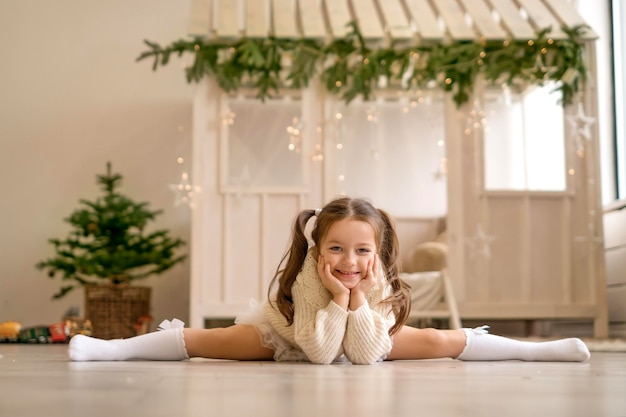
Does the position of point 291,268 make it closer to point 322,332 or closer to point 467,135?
point 322,332

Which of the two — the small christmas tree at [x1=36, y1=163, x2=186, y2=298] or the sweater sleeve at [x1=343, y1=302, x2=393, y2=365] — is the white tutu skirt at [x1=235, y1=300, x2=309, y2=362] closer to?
the sweater sleeve at [x1=343, y1=302, x2=393, y2=365]

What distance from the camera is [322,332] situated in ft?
6.90

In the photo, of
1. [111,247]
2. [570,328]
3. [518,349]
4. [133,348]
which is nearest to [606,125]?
[570,328]

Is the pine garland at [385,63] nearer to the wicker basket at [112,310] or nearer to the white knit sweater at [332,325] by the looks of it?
the wicker basket at [112,310]

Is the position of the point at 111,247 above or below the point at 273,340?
above

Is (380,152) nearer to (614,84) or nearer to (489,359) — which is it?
(614,84)

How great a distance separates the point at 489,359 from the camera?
92.2 inches

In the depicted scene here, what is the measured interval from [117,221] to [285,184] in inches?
38.2

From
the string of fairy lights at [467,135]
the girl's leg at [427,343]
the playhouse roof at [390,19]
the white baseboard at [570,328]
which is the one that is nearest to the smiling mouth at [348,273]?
the girl's leg at [427,343]

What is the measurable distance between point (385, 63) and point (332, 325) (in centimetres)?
264

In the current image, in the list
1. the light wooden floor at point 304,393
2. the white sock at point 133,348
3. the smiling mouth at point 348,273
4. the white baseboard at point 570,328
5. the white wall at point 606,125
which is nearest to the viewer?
the light wooden floor at point 304,393

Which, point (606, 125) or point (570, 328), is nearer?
point (570, 328)

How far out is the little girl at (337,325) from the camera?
83.4 inches

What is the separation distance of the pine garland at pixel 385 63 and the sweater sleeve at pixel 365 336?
8.33 ft
